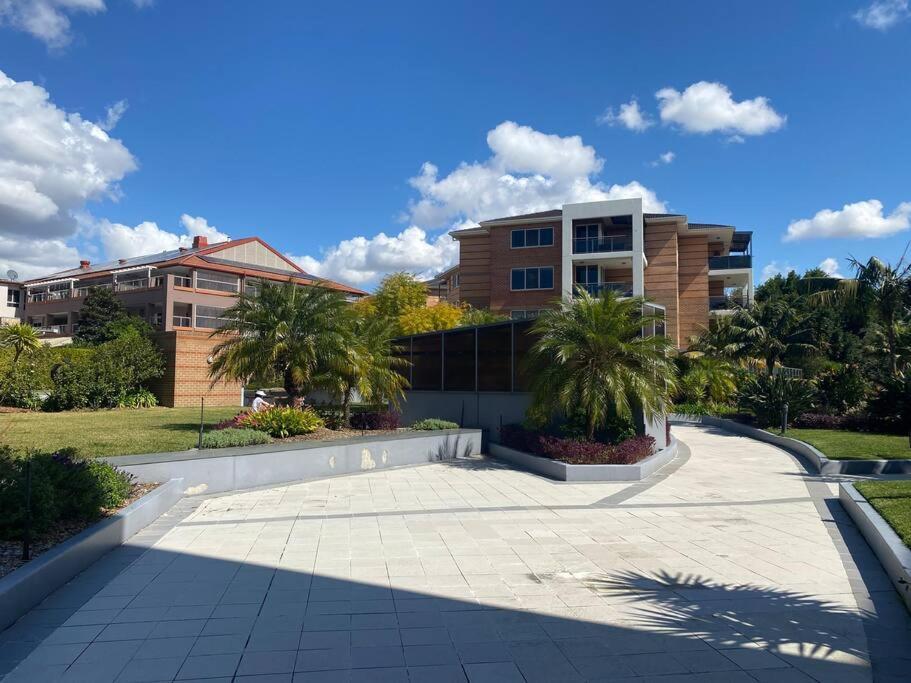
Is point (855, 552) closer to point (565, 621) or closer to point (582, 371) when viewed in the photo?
point (565, 621)

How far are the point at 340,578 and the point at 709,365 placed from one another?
25682mm

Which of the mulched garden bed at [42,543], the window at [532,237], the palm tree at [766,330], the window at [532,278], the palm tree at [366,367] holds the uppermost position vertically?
the window at [532,237]

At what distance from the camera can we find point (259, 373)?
16.1 m

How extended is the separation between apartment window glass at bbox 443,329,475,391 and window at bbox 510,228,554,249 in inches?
703

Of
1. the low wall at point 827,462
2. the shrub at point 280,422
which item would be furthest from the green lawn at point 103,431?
the low wall at point 827,462

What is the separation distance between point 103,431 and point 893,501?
58.6 ft

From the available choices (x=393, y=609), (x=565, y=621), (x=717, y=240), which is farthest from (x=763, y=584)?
(x=717, y=240)

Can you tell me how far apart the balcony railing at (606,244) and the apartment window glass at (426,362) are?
1656cm

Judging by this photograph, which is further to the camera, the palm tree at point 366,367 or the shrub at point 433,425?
the shrub at point 433,425

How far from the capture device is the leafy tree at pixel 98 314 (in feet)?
146

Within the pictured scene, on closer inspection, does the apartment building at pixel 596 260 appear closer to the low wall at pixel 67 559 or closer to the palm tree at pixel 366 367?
the palm tree at pixel 366 367

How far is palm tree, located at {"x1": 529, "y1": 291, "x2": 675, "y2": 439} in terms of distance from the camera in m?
13.1

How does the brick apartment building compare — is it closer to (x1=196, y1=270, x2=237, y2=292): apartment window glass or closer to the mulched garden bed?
(x1=196, y1=270, x2=237, y2=292): apartment window glass

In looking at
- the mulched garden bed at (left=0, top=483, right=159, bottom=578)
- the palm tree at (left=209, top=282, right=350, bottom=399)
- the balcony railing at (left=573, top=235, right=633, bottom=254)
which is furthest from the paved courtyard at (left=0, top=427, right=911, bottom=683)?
the balcony railing at (left=573, top=235, right=633, bottom=254)
